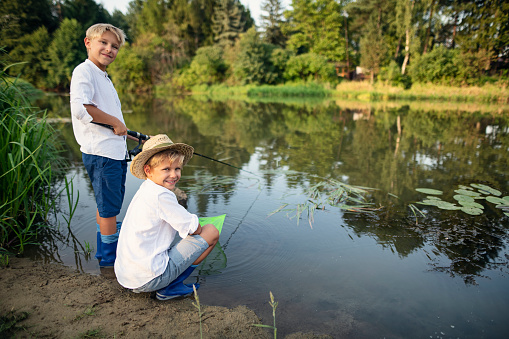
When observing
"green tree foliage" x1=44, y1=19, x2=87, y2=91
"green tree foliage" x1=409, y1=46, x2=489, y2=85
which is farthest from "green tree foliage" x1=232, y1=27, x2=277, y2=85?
"green tree foliage" x1=44, y1=19, x2=87, y2=91

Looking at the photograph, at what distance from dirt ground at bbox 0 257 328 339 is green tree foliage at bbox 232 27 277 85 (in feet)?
110

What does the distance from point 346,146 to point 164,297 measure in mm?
6649

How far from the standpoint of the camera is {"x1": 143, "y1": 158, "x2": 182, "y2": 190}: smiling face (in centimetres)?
209

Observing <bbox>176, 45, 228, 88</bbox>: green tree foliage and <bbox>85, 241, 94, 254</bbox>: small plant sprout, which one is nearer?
<bbox>85, 241, 94, 254</bbox>: small plant sprout

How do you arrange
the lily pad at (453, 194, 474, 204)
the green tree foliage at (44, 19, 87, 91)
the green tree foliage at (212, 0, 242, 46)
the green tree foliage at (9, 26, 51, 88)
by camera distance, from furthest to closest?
the green tree foliage at (212, 0, 242, 46)
the green tree foliage at (44, 19, 87, 91)
the green tree foliage at (9, 26, 51, 88)
the lily pad at (453, 194, 474, 204)

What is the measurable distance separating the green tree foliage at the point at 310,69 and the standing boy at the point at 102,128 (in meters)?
33.0

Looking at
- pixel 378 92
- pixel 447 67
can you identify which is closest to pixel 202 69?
pixel 378 92

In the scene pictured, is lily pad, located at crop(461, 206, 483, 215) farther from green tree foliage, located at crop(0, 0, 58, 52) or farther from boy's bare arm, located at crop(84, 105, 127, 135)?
green tree foliage, located at crop(0, 0, 58, 52)

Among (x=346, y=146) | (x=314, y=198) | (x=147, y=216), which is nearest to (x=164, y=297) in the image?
(x=147, y=216)

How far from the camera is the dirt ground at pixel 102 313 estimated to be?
1803 mm

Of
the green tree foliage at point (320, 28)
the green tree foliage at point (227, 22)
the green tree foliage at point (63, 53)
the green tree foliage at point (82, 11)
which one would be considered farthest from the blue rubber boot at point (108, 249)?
the green tree foliage at point (227, 22)

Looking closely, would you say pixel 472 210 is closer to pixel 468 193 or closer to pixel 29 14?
pixel 468 193

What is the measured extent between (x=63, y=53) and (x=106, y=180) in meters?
37.8

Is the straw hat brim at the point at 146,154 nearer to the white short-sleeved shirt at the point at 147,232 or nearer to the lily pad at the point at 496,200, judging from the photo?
the white short-sleeved shirt at the point at 147,232
